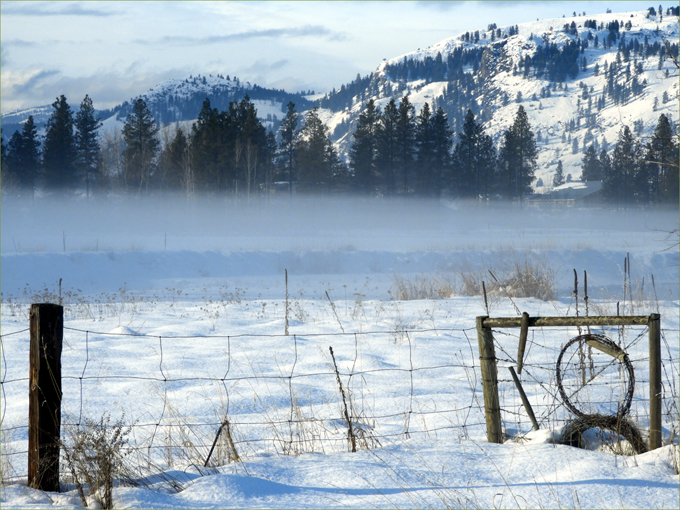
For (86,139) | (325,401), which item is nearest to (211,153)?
(86,139)

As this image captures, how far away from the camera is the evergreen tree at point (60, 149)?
169ft

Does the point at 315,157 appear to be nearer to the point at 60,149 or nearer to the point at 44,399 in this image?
the point at 60,149

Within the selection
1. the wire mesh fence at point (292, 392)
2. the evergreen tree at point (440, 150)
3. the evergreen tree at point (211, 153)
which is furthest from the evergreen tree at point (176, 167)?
the wire mesh fence at point (292, 392)

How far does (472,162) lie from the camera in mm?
60906

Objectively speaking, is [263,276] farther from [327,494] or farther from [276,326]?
[327,494]

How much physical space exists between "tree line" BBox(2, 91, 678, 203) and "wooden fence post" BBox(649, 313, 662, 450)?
4930 centimetres

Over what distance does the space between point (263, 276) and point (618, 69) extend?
206277mm

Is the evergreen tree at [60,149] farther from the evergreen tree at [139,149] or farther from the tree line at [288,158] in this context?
the evergreen tree at [139,149]

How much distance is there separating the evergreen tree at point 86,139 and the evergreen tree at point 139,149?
309 cm

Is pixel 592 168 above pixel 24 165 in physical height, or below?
above

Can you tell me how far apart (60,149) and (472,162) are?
4055cm

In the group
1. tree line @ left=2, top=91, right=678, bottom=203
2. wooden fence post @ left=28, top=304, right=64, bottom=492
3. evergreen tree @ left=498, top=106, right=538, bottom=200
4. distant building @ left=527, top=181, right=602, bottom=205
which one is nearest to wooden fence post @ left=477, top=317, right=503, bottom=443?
wooden fence post @ left=28, top=304, right=64, bottom=492

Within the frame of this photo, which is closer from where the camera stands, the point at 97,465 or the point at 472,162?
the point at 97,465

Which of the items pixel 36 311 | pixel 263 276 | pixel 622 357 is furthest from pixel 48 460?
pixel 263 276
